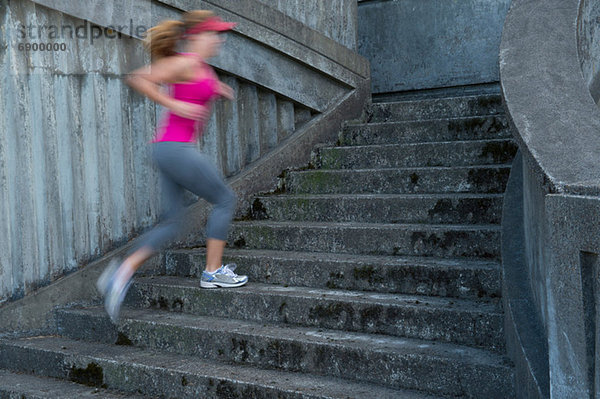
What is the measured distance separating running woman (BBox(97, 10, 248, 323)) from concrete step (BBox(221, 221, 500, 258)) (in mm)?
911

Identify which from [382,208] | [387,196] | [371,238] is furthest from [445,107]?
[371,238]

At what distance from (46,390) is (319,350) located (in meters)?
1.55

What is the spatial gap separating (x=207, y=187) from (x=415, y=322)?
4.51 feet

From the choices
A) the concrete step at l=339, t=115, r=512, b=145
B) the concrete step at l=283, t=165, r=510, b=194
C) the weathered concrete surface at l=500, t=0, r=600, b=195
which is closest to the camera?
the weathered concrete surface at l=500, t=0, r=600, b=195

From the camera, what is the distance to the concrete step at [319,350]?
111 inches

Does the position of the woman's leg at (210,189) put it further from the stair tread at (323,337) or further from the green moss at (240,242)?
the green moss at (240,242)

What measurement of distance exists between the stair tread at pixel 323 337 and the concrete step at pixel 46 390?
0.47 m

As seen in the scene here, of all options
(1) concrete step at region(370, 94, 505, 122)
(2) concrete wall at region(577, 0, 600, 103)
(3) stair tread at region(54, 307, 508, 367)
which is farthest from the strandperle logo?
(2) concrete wall at region(577, 0, 600, 103)

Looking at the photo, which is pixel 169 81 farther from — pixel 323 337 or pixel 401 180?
pixel 401 180

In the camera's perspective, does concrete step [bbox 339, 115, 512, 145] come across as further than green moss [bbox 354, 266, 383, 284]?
Yes

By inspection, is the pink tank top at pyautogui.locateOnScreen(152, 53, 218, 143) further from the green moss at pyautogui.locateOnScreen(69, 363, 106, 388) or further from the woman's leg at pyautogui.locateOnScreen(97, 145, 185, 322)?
the green moss at pyautogui.locateOnScreen(69, 363, 106, 388)

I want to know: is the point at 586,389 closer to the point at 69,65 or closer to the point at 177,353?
the point at 177,353

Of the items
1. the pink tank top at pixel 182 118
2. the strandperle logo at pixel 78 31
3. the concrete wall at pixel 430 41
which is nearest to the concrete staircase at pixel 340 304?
the pink tank top at pixel 182 118

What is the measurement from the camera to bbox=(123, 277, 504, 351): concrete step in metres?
3.10
